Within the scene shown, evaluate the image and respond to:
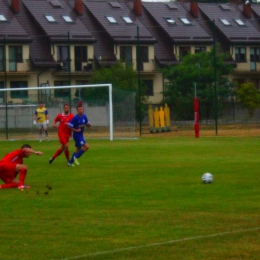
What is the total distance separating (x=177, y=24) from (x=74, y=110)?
32155 millimetres

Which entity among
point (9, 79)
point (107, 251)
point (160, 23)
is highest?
point (160, 23)

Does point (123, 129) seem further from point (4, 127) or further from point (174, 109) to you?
point (174, 109)

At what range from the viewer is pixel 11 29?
213ft

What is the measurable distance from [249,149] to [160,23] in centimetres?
4586

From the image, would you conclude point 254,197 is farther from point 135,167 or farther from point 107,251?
point 135,167

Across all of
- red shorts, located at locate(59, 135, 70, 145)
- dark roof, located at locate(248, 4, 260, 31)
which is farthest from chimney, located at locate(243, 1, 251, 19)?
red shorts, located at locate(59, 135, 70, 145)

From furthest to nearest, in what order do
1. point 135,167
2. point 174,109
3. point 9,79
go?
point 9,79 < point 174,109 < point 135,167

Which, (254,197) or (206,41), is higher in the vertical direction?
(206,41)

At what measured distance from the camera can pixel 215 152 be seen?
2819cm

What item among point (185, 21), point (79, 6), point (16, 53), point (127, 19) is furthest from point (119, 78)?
point (185, 21)

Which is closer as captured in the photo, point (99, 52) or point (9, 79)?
point (9, 79)

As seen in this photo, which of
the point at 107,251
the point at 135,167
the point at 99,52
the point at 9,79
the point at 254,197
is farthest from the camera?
the point at 99,52

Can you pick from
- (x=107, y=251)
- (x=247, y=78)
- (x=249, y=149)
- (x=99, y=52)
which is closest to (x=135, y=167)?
(x=249, y=149)

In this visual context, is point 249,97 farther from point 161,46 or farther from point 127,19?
point 127,19
